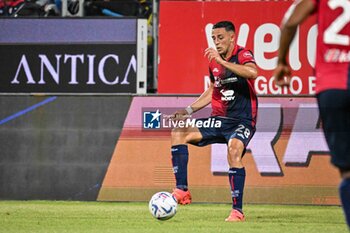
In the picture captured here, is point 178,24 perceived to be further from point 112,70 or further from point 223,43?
point 223,43

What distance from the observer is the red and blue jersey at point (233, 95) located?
441 inches

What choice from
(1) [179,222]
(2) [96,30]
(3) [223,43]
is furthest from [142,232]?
(2) [96,30]

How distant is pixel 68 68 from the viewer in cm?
1437

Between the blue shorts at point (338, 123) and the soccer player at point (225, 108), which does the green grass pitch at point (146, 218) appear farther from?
the blue shorts at point (338, 123)

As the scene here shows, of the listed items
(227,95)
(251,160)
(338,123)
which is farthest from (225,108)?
(338,123)

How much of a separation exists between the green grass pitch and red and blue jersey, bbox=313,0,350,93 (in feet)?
10.6

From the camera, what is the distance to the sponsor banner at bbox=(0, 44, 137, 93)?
14.2m

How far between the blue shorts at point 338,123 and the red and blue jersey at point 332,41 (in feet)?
0.37

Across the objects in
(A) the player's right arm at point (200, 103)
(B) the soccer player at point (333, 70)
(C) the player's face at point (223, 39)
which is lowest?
(A) the player's right arm at point (200, 103)

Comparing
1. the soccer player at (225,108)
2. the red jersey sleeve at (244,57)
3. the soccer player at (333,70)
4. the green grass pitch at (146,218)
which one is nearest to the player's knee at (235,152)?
the soccer player at (225,108)

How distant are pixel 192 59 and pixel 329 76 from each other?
8.10 meters

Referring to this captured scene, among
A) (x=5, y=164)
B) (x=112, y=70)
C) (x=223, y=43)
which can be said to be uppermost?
(x=223, y=43)

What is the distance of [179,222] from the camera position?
33.5 feet

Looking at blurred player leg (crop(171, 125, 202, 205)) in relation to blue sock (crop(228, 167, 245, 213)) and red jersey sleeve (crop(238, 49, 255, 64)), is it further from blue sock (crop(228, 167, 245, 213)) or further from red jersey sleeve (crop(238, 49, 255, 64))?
red jersey sleeve (crop(238, 49, 255, 64))
